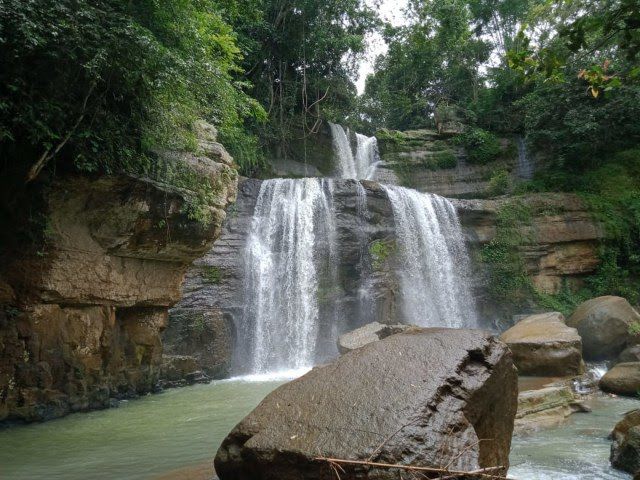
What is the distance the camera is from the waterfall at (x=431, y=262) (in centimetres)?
1650

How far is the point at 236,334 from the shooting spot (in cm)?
1338

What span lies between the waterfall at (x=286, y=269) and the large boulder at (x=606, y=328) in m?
7.18

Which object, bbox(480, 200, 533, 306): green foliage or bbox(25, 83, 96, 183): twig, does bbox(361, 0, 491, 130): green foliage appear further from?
bbox(25, 83, 96, 183): twig

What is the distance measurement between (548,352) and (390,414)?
8544 millimetres

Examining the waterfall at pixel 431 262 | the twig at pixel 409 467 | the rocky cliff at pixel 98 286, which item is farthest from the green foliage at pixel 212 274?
the twig at pixel 409 467

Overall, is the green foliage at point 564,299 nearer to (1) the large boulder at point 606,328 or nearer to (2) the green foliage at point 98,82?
(1) the large boulder at point 606,328

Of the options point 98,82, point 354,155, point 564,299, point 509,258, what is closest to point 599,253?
point 564,299

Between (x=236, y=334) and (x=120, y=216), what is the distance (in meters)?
5.70

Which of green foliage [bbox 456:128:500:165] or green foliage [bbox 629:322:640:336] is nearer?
green foliage [bbox 629:322:640:336]

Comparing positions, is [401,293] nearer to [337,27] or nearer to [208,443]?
[208,443]

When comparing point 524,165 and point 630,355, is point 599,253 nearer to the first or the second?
point 524,165

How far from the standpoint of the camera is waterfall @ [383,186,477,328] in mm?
16500

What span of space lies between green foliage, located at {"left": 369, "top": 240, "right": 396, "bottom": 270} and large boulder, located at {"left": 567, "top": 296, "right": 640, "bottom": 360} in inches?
230

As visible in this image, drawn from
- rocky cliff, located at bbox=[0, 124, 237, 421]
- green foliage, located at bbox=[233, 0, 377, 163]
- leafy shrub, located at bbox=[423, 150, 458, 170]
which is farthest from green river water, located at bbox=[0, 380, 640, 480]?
leafy shrub, located at bbox=[423, 150, 458, 170]
